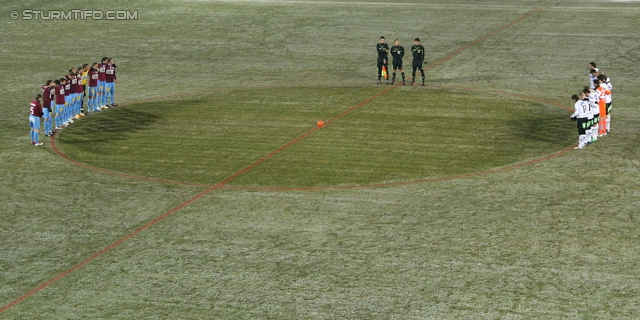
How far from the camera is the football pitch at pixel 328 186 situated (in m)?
19.0

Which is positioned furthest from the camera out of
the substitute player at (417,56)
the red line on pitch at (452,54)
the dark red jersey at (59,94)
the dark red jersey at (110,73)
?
the substitute player at (417,56)

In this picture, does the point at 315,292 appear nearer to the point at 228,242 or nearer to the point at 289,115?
the point at 228,242

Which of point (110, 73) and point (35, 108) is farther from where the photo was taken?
point (110, 73)

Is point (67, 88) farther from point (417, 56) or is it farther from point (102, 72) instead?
point (417, 56)

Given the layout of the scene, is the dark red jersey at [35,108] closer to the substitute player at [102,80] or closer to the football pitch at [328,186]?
the football pitch at [328,186]

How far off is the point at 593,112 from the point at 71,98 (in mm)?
19734

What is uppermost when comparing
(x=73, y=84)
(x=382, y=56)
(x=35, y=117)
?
(x=382, y=56)

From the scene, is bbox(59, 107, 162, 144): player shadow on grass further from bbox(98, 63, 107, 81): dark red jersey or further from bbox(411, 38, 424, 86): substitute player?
bbox(411, 38, 424, 86): substitute player

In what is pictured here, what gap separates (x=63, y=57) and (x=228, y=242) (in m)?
31.2

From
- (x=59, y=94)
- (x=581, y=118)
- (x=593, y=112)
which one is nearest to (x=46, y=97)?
(x=59, y=94)

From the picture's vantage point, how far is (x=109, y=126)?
114ft

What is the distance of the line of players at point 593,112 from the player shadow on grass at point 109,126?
52.6ft

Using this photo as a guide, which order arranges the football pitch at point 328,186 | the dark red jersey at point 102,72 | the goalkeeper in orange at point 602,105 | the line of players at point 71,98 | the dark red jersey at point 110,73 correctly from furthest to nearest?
the dark red jersey at point 110,73 → the dark red jersey at point 102,72 → the line of players at point 71,98 → the goalkeeper in orange at point 602,105 → the football pitch at point 328,186

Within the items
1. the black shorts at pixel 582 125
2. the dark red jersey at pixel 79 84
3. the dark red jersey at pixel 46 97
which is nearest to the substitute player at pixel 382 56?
the black shorts at pixel 582 125
